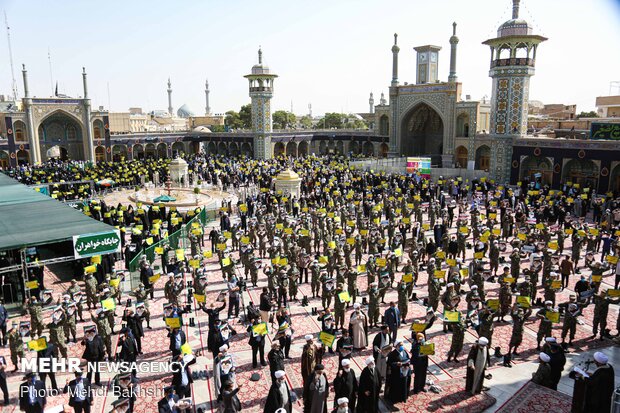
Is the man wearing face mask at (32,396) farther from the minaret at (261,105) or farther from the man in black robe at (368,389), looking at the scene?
the minaret at (261,105)

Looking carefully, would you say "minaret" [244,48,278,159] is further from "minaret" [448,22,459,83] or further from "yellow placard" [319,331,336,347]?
"yellow placard" [319,331,336,347]

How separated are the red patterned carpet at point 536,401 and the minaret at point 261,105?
141ft

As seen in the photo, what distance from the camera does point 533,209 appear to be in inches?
826

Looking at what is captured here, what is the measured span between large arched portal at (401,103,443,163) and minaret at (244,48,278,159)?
14.2 metres

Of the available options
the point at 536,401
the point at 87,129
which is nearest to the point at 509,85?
the point at 536,401

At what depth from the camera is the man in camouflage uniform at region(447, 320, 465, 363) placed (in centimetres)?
909

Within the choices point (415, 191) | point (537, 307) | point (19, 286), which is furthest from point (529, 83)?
point (19, 286)

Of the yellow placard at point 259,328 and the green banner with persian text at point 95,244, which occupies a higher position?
the green banner with persian text at point 95,244

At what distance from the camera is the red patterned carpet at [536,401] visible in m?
7.77

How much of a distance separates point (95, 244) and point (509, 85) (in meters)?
27.9

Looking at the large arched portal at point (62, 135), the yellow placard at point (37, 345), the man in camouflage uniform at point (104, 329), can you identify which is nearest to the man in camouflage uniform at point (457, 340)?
the man in camouflage uniform at point (104, 329)

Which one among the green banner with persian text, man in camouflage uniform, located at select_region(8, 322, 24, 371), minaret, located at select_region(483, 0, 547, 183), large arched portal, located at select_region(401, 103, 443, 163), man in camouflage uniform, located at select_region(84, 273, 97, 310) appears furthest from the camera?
large arched portal, located at select_region(401, 103, 443, 163)

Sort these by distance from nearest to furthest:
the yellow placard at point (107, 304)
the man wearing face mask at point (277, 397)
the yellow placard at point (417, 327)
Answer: the man wearing face mask at point (277, 397), the yellow placard at point (417, 327), the yellow placard at point (107, 304)

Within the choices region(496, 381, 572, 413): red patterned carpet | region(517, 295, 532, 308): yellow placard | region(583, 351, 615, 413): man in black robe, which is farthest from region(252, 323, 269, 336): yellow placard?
region(583, 351, 615, 413): man in black robe
